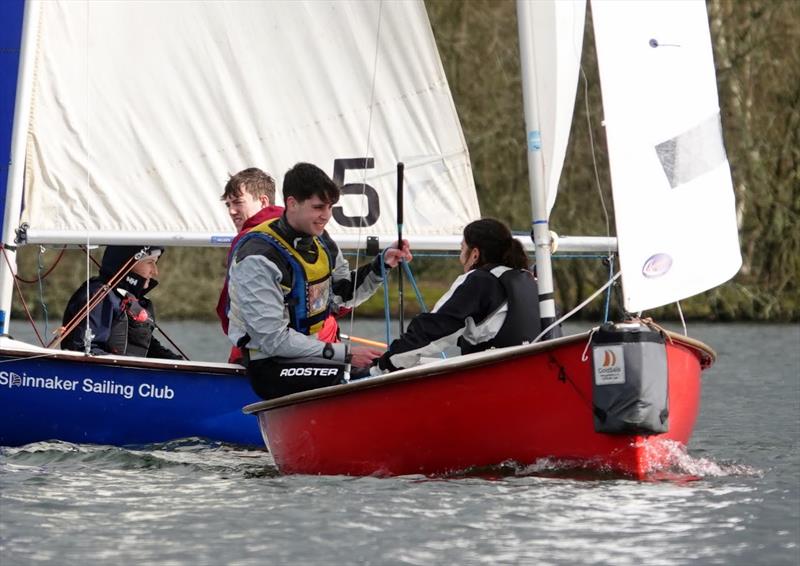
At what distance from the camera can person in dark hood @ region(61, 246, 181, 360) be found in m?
8.66

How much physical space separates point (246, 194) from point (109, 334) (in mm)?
1128

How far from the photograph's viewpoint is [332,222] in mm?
9148

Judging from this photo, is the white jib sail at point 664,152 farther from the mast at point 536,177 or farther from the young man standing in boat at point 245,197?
the young man standing in boat at point 245,197

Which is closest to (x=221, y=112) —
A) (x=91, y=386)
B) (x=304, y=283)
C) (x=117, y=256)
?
(x=117, y=256)

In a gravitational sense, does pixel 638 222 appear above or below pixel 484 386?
above

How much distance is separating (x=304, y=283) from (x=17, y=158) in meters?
2.37

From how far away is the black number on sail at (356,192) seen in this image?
9148mm

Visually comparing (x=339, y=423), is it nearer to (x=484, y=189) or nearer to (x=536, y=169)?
(x=536, y=169)

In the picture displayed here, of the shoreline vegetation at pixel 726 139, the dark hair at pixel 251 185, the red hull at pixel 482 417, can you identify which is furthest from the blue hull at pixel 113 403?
the shoreline vegetation at pixel 726 139

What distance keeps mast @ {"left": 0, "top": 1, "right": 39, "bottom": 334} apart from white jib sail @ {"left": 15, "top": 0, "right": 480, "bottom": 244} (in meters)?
0.07

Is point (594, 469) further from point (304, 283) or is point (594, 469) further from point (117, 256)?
point (117, 256)

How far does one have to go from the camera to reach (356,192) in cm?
922

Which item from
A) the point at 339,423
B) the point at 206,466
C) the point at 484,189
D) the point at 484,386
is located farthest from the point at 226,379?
the point at 484,189

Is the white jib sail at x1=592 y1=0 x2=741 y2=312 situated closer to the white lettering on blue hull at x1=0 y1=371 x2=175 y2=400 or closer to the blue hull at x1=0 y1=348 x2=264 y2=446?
the blue hull at x1=0 y1=348 x2=264 y2=446
